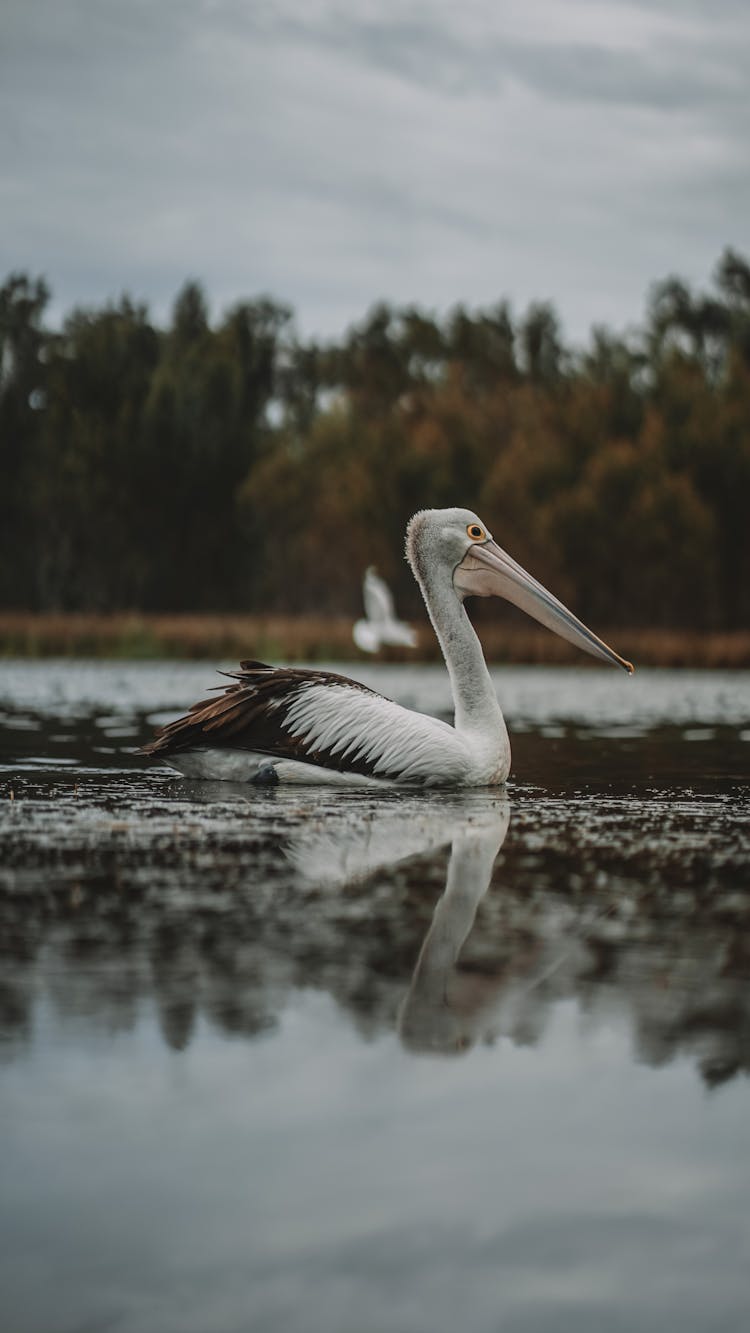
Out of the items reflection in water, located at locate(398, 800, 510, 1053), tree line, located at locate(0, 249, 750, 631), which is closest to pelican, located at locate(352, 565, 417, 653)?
tree line, located at locate(0, 249, 750, 631)

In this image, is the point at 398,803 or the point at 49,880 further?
the point at 398,803

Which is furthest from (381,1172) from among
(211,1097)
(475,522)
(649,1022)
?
(475,522)

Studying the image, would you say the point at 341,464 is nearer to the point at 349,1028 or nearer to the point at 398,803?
the point at 398,803

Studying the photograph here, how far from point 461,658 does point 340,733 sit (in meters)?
0.62

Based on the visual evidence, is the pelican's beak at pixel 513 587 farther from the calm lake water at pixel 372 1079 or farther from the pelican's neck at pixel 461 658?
the calm lake water at pixel 372 1079

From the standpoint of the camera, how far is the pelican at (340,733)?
6062 millimetres

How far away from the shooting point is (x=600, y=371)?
3941 centimetres

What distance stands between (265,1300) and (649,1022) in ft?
3.92

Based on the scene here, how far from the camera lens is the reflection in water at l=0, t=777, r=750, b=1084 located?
2.83 m

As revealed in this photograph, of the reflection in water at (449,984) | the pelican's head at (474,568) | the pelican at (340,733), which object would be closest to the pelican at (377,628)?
the pelican's head at (474,568)

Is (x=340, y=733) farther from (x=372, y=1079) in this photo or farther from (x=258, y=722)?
(x=372, y=1079)

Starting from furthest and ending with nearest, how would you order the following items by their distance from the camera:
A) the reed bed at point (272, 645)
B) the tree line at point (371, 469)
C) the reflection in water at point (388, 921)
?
the tree line at point (371, 469), the reed bed at point (272, 645), the reflection in water at point (388, 921)

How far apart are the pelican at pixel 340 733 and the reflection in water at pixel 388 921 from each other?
37 cm

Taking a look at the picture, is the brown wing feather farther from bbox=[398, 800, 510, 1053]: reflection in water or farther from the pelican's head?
bbox=[398, 800, 510, 1053]: reflection in water
